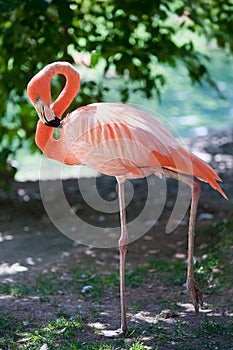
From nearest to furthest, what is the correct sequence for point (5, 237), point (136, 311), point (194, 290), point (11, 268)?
point (194, 290) → point (136, 311) → point (11, 268) → point (5, 237)

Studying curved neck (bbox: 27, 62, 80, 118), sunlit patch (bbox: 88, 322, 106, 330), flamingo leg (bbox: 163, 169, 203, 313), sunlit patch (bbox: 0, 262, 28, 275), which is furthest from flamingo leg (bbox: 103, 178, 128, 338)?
sunlit patch (bbox: 0, 262, 28, 275)

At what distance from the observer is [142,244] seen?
589 cm

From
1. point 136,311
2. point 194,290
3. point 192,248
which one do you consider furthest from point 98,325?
point 192,248

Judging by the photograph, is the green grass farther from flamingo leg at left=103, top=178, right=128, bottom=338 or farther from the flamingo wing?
the flamingo wing

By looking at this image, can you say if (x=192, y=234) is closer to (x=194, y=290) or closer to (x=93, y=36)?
(x=194, y=290)

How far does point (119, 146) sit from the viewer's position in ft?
12.2

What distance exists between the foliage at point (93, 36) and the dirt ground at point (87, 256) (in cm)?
72

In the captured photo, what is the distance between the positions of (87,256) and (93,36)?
1.81m

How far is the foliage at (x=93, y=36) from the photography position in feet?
Result: 17.8

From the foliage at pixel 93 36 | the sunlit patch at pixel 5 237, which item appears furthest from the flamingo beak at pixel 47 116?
the sunlit patch at pixel 5 237

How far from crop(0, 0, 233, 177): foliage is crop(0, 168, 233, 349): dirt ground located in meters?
0.72

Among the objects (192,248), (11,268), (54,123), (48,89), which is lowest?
(11,268)

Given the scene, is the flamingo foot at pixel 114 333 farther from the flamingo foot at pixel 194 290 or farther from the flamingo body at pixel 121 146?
the flamingo body at pixel 121 146

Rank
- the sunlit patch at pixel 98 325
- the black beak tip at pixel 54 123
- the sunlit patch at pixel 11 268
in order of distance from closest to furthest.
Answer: the black beak tip at pixel 54 123 → the sunlit patch at pixel 98 325 → the sunlit patch at pixel 11 268
